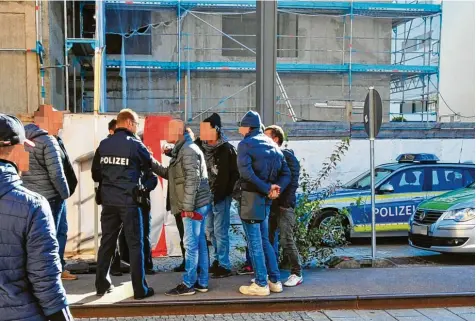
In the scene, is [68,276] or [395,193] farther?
[395,193]

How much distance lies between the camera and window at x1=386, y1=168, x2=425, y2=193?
9.62 m

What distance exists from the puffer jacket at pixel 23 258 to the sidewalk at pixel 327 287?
2.81 meters

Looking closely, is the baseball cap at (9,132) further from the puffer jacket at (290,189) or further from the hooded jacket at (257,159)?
the puffer jacket at (290,189)

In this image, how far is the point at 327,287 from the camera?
584cm

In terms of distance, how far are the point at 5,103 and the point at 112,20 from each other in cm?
638

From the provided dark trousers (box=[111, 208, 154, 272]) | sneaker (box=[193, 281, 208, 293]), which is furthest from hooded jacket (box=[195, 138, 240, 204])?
sneaker (box=[193, 281, 208, 293])

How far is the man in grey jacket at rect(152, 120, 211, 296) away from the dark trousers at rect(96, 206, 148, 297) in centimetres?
42

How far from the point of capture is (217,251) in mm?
6277

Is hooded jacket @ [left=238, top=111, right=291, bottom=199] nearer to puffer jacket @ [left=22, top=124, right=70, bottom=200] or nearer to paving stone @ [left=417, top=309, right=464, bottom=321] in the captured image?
puffer jacket @ [left=22, top=124, right=70, bottom=200]

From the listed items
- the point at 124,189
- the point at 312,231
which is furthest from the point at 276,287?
the point at 124,189

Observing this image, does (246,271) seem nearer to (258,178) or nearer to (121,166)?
(258,178)

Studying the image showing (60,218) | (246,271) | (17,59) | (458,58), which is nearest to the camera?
(60,218)

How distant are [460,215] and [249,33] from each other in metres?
13.3

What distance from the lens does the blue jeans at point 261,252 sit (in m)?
5.34
